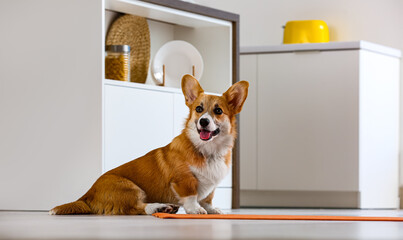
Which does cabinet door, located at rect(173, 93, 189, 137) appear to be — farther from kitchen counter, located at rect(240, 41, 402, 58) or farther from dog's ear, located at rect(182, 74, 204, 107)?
kitchen counter, located at rect(240, 41, 402, 58)

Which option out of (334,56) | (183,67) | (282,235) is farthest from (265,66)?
(282,235)

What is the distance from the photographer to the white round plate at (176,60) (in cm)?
363

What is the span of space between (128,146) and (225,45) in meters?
0.88

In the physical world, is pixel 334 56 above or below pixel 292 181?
above

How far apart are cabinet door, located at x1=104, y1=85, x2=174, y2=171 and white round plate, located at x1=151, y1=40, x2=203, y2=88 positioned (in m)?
0.34

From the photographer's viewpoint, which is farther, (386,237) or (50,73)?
(50,73)

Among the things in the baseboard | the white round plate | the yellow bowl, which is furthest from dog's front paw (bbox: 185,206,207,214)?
the yellow bowl

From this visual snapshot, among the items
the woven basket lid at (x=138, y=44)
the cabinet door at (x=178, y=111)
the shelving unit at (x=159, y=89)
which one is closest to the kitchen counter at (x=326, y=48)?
the shelving unit at (x=159, y=89)

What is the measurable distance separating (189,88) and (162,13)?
2.96 ft

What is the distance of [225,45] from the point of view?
144 inches

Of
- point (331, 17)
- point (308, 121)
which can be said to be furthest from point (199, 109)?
point (331, 17)

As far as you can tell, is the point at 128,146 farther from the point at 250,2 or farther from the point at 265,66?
the point at 250,2

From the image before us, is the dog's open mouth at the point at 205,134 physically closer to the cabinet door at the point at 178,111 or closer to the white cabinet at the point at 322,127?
the cabinet door at the point at 178,111

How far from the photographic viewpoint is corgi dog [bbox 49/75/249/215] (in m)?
2.47
